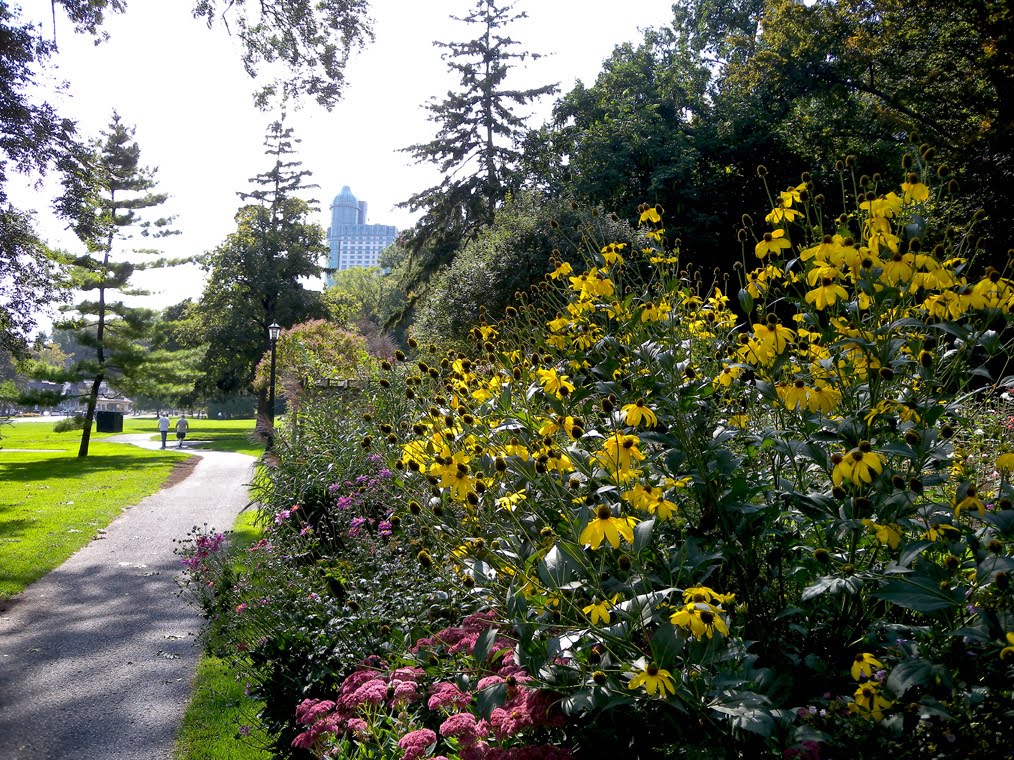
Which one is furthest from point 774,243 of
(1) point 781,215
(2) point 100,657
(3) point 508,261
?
(3) point 508,261

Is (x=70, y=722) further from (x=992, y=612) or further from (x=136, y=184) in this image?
(x=136, y=184)

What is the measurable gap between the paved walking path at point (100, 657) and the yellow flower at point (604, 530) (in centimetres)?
293

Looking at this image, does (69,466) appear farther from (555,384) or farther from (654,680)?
(654,680)

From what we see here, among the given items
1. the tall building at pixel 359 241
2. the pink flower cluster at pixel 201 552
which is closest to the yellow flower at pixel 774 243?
the pink flower cluster at pixel 201 552

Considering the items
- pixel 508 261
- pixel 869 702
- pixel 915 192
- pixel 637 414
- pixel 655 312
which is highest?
pixel 508 261

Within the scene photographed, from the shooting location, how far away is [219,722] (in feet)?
13.1

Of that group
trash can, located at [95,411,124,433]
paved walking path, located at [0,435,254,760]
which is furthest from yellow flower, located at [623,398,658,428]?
trash can, located at [95,411,124,433]

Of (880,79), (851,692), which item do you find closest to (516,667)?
(851,692)

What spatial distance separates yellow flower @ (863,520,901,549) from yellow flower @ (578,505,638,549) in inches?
25.7

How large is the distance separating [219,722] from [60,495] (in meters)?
10.4

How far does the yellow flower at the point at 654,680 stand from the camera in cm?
170

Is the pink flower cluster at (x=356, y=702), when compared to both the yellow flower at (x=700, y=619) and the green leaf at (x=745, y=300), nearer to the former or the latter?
the yellow flower at (x=700, y=619)

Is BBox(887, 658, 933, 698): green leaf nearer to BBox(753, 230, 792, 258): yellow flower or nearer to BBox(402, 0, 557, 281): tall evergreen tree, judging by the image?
BBox(753, 230, 792, 258): yellow flower

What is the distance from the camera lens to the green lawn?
319 inches
